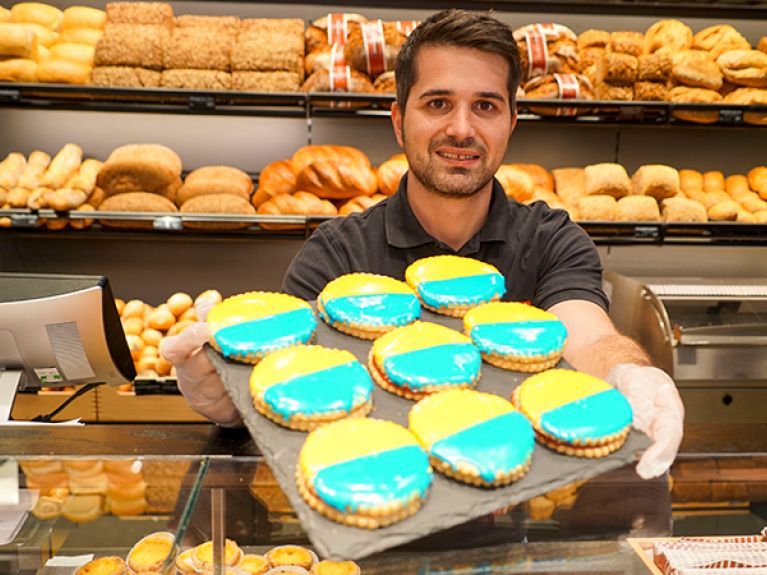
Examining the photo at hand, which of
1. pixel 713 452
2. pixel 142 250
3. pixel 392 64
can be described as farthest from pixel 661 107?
pixel 142 250

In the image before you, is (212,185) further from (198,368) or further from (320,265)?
(198,368)

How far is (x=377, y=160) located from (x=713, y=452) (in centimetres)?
246

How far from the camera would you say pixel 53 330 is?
1.64m

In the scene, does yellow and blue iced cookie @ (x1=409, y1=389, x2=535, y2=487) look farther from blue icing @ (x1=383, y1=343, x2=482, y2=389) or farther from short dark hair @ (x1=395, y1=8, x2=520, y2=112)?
short dark hair @ (x1=395, y1=8, x2=520, y2=112)

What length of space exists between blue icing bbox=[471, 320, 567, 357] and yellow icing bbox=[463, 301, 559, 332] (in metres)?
0.01

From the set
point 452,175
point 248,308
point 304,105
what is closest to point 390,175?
point 304,105

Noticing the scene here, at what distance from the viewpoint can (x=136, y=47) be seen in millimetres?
2875

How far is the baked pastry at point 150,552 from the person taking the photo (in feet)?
3.44

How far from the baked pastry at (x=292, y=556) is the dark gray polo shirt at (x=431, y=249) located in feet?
2.67

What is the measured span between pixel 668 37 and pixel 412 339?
280 centimetres

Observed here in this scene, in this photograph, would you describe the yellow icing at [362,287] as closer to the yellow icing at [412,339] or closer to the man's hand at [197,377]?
the yellow icing at [412,339]

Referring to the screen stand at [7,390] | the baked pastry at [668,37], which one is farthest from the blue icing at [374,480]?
the baked pastry at [668,37]

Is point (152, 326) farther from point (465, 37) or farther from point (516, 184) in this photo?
point (465, 37)

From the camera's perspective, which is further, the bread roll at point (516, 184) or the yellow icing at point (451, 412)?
the bread roll at point (516, 184)
